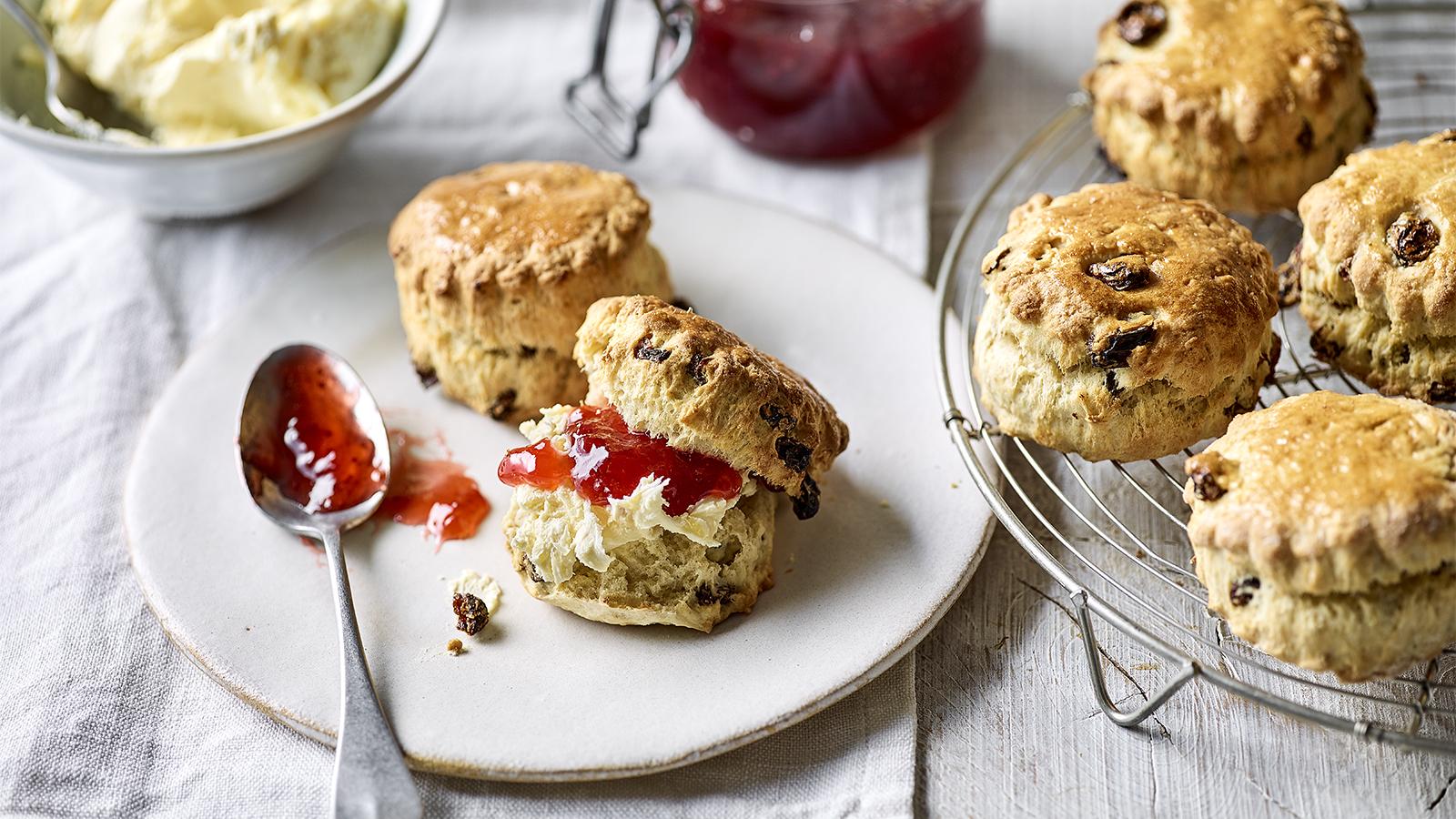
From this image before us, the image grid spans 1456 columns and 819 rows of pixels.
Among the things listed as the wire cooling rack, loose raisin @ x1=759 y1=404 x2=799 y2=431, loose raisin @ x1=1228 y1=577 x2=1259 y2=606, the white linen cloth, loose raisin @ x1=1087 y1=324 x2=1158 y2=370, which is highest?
loose raisin @ x1=1087 y1=324 x2=1158 y2=370

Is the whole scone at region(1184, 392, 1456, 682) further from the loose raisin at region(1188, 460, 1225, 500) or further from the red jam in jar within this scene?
the red jam in jar

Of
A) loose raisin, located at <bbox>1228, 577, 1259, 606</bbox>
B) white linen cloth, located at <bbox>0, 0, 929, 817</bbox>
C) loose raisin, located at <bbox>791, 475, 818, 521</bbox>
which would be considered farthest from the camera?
loose raisin, located at <bbox>791, 475, 818, 521</bbox>

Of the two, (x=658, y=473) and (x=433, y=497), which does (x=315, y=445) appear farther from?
(x=658, y=473)

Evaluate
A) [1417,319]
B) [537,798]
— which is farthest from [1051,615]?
[537,798]

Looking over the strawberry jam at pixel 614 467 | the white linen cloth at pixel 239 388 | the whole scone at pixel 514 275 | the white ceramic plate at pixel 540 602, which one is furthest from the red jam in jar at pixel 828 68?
the strawberry jam at pixel 614 467

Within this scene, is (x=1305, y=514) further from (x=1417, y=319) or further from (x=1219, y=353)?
(x=1417, y=319)

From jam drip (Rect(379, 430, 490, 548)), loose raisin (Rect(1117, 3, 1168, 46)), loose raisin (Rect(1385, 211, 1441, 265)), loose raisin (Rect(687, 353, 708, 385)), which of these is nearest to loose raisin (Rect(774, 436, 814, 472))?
loose raisin (Rect(687, 353, 708, 385))
